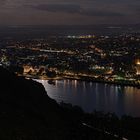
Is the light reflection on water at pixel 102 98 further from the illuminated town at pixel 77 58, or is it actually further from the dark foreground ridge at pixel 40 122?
the dark foreground ridge at pixel 40 122

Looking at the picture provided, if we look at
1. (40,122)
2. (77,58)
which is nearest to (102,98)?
(40,122)

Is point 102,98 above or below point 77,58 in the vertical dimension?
below

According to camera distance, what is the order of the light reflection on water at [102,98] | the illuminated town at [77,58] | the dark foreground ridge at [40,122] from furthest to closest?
the illuminated town at [77,58] → the light reflection on water at [102,98] → the dark foreground ridge at [40,122]

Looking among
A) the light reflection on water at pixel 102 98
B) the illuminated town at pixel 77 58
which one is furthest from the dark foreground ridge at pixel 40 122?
the illuminated town at pixel 77 58

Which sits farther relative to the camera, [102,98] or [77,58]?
[77,58]

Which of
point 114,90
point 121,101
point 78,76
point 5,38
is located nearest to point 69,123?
point 121,101

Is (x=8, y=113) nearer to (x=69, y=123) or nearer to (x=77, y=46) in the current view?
(x=69, y=123)

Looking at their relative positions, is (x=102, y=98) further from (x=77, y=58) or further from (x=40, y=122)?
(x=77, y=58)
